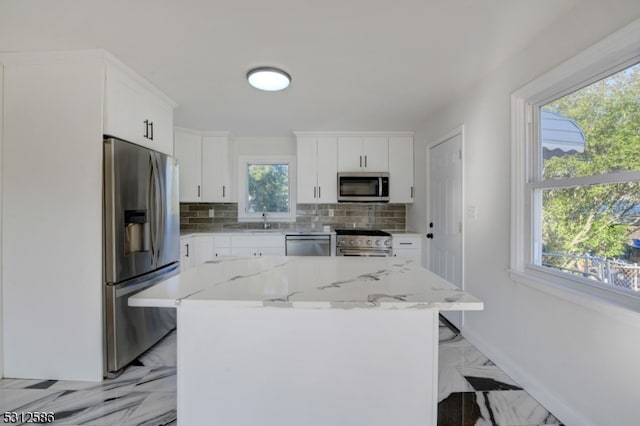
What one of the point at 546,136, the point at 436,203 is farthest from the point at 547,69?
the point at 436,203

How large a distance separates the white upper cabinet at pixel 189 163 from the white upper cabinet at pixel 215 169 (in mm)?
63

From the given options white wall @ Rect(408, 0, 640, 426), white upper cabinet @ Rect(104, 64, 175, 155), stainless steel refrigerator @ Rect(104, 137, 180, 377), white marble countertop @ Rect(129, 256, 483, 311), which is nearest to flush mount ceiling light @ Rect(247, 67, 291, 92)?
white upper cabinet @ Rect(104, 64, 175, 155)

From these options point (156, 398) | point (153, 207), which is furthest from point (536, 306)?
point (153, 207)

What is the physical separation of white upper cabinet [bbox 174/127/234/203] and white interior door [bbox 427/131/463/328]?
2666 mm

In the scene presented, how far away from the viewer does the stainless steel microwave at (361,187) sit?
3559 millimetres

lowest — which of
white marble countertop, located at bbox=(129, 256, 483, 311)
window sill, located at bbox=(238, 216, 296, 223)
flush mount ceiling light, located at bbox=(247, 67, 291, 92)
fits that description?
white marble countertop, located at bbox=(129, 256, 483, 311)

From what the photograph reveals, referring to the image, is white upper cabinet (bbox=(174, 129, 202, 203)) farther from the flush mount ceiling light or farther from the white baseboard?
the white baseboard

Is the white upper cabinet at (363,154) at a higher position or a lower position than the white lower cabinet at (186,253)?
higher

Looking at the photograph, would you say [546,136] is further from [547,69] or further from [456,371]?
[456,371]

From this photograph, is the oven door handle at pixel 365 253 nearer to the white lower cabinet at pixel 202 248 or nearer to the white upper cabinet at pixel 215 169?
the white lower cabinet at pixel 202 248

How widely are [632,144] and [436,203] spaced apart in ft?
5.81

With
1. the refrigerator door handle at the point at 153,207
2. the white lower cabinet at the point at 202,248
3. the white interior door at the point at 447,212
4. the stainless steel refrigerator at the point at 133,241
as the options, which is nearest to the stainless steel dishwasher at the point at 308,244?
the white lower cabinet at the point at 202,248

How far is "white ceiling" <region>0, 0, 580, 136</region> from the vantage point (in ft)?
4.52

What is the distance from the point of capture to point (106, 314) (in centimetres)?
178
